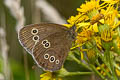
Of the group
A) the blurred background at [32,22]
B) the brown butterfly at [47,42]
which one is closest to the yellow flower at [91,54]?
the brown butterfly at [47,42]

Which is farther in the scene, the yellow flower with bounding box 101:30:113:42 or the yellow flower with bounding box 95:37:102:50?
the yellow flower with bounding box 95:37:102:50

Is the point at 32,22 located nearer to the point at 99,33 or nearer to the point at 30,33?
the point at 30,33

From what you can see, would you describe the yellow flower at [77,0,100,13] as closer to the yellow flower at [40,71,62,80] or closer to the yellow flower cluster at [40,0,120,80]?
the yellow flower cluster at [40,0,120,80]

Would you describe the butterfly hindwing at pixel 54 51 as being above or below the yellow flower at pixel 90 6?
below

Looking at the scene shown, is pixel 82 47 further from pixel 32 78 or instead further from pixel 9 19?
pixel 9 19

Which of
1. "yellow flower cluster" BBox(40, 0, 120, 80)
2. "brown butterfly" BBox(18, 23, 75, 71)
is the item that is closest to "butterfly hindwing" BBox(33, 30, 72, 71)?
"brown butterfly" BBox(18, 23, 75, 71)

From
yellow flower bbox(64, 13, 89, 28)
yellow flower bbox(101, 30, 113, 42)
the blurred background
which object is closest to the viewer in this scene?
yellow flower bbox(101, 30, 113, 42)

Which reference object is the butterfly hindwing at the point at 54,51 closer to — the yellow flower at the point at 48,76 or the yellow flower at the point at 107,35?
the yellow flower at the point at 48,76

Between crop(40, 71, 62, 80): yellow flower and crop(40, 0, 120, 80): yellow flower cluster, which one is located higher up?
crop(40, 0, 120, 80): yellow flower cluster
